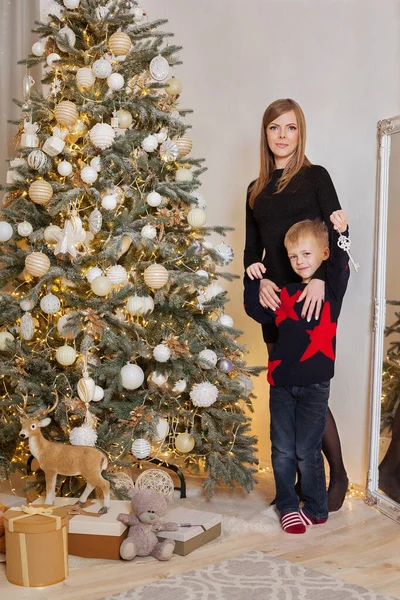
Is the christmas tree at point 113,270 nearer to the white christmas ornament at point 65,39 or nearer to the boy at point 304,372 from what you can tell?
the white christmas ornament at point 65,39

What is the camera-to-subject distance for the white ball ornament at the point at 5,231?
9.35 feet

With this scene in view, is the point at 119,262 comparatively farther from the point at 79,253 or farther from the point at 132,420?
the point at 132,420

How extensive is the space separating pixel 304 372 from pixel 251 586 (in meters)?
0.83

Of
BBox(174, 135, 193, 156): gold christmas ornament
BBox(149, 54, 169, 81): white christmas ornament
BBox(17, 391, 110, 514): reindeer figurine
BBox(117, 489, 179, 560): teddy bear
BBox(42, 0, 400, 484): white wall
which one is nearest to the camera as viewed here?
BBox(117, 489, 179, 560): teddy bear

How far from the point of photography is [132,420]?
283 centimetres

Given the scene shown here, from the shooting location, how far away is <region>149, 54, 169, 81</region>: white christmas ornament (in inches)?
115

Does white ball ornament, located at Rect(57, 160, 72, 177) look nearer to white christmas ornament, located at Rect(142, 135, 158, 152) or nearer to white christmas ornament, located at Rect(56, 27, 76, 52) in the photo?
white christmas ornament, located at Rect(142, 135, 158, 152)

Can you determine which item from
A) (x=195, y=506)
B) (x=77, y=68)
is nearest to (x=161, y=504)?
(x=195, y=506)

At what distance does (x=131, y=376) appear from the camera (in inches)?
109

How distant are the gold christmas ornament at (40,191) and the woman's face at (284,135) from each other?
2.85ft

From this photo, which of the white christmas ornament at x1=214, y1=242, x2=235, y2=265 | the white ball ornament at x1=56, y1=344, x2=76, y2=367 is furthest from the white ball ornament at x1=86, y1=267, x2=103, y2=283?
the white christmas ornament at x1=214, y1=242, x2=235, y2=265

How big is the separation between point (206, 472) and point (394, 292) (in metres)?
1.04

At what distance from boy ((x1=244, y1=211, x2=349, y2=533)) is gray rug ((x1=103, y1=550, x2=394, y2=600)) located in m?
0.39

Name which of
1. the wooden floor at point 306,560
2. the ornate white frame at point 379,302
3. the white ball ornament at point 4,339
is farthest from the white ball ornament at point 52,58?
the wooden floor at point 306,560
